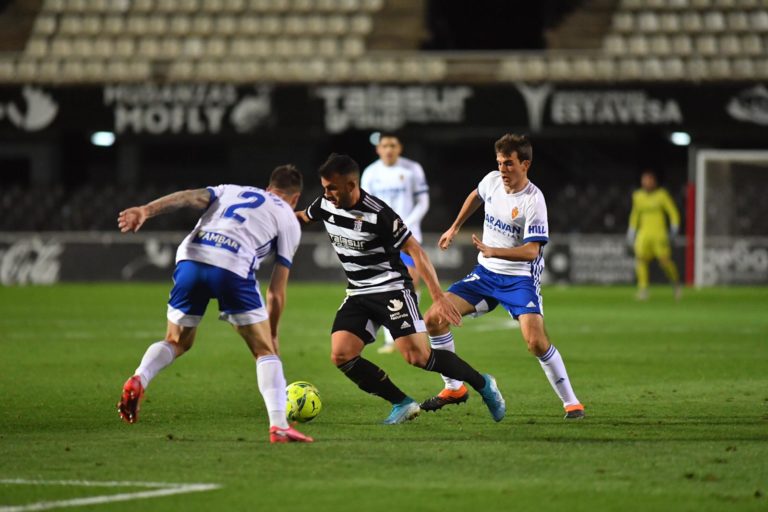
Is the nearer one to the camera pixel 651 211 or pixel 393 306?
pixel 393 306

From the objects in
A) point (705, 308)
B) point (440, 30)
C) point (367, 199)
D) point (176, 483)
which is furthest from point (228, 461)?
point (440, 30)

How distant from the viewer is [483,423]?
8.20 m

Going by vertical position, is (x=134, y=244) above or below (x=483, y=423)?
below

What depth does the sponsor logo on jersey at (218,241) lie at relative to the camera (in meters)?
7.42

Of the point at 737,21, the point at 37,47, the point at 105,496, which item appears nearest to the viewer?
the point at 105,496

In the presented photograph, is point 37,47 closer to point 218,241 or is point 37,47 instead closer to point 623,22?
point 623,22

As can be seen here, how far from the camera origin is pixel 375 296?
8039mm

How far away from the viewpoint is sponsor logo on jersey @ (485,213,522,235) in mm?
8602

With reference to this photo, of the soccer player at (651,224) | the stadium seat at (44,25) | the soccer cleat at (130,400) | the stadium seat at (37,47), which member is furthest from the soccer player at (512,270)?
the stadium seat at (44,25)

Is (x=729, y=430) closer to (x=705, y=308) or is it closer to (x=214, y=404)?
(x=214, y=404)

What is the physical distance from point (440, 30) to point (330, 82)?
16.1ft

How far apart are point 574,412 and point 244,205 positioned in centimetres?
253

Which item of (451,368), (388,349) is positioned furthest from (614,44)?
(451,368)

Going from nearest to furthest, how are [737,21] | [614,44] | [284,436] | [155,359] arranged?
[284,436]
[155,359]
[614,44]
[737,21]
